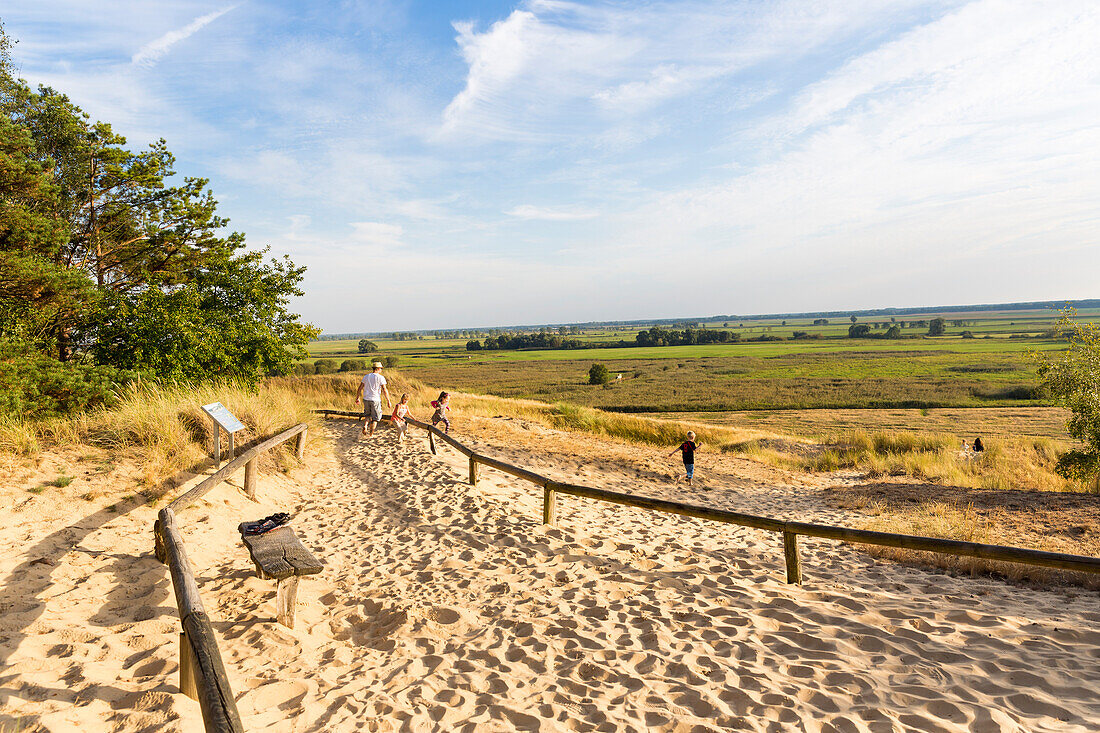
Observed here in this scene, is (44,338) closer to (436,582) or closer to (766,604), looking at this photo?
(436,582)

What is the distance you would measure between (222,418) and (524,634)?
5.89 meters

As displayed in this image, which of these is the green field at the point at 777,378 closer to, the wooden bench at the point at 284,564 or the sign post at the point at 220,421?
the wooden bench at the point at 284,564

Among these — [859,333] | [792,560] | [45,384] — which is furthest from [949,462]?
[859,333]

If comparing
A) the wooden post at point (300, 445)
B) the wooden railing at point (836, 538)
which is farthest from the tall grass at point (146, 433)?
the wooden railing at point (836, 538)

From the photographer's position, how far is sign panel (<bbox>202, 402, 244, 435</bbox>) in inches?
304

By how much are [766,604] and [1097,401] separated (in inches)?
543

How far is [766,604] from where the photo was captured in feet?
17.5

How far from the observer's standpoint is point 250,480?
8414 millimetres

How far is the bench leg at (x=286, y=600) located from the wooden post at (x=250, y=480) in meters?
4.10

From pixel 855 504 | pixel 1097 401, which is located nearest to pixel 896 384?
pixel 1097 401

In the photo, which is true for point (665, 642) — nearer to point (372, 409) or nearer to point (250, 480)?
point (250, 480)

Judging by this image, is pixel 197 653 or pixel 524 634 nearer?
pixel 197 653

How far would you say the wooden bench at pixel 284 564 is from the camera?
4.61 m

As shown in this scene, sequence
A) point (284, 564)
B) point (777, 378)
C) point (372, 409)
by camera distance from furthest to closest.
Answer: point (777, 378)
point (372, 409)
point (284, 564)
